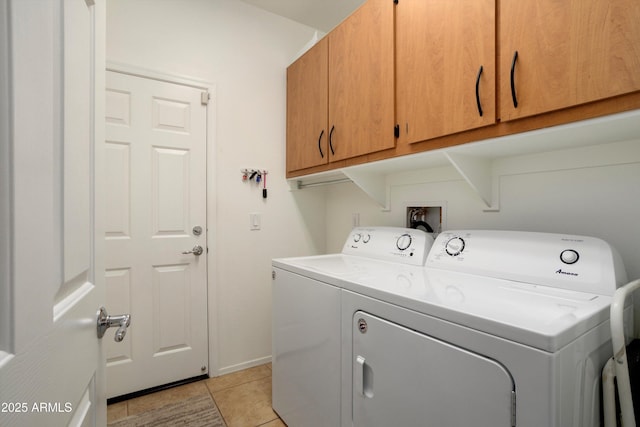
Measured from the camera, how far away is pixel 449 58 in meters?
1.22

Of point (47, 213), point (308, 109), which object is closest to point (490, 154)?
point (308, 109)

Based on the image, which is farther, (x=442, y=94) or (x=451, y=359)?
(x=442, y=94)

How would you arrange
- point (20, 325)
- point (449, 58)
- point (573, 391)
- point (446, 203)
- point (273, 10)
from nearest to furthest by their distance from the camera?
point (20, 325), point (573, 391), point (449, 58), point (446, 203), point (273, 10)

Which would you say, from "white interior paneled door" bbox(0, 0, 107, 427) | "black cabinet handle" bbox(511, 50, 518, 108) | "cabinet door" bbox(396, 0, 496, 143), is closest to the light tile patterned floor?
"white interior paneled door" bbox(0, 0, 107, 427)

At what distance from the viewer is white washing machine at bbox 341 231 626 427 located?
2.24ft

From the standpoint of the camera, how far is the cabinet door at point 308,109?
1988mm

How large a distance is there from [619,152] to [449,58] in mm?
710

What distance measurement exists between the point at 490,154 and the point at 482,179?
0.13 meters

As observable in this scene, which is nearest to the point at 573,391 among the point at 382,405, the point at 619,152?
the point at 382,405

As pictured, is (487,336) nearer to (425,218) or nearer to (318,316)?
(318,316)

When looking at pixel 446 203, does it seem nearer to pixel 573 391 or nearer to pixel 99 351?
pixel 573 391

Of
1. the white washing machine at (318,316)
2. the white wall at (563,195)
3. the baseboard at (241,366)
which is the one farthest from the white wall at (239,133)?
the white wall at (563,195)

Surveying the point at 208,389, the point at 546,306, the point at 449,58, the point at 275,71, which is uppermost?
the point at 275,71

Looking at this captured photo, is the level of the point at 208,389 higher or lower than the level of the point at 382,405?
lower
